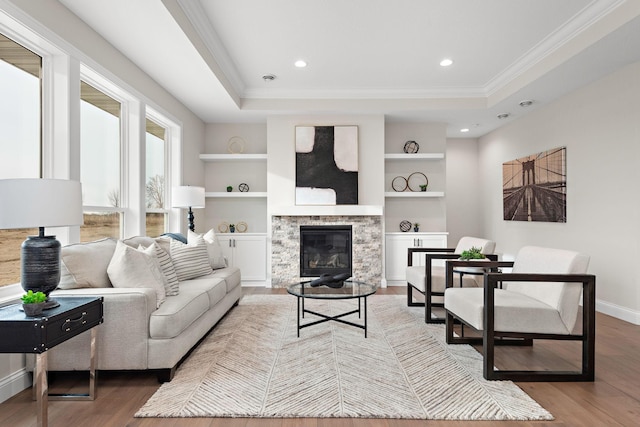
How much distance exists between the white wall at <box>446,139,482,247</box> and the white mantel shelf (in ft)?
7.60

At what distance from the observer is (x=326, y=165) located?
589 cm

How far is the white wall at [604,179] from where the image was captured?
3.92m

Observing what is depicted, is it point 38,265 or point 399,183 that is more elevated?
point 399,183

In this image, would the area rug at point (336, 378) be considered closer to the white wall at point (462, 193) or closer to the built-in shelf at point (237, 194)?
the built-in shelf at point (237, 194)

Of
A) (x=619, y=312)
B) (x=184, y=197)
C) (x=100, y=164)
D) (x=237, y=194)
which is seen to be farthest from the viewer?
(x=237, y=194)

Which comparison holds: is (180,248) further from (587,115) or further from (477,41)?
(587,115)

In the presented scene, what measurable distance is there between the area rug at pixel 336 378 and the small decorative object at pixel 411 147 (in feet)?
11.0

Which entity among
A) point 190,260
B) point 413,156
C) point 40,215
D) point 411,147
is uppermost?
point 411,147

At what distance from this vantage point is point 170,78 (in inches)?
171

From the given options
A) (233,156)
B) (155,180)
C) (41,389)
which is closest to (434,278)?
(41,389)

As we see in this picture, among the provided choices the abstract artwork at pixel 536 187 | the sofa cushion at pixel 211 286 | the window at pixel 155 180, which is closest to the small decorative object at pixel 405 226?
the abstract artwork at pixel 536 187

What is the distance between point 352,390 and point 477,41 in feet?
11.8

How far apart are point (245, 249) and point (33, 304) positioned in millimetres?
4024

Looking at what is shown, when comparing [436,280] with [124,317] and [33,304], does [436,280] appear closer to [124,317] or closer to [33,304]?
[124,317]
